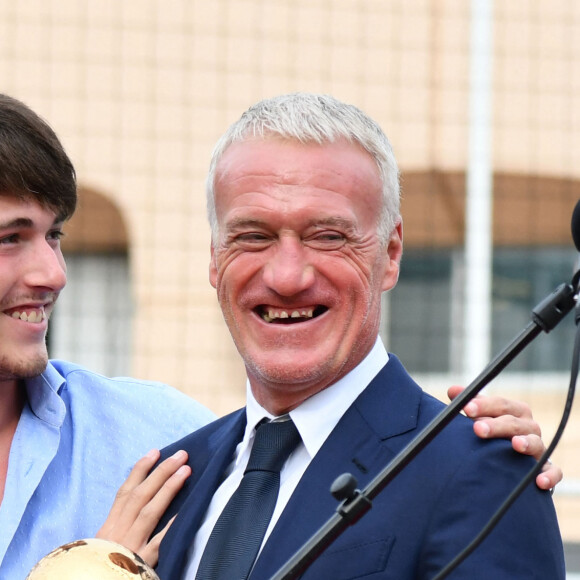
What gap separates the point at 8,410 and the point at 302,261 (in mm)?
908

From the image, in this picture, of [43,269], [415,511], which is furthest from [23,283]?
[415,511]

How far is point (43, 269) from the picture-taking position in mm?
2426

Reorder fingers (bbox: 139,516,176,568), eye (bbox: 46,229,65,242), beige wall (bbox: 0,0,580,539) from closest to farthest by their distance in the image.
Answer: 1. fingers (bbox: 139,516,176,568)
2. eye (bbox: 46,229,65,242)
3. beige wall (bbox: 0,0,580,539)

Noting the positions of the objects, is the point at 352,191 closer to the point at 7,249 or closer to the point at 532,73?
the point at 7,249

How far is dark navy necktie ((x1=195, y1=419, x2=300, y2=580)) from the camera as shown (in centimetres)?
195

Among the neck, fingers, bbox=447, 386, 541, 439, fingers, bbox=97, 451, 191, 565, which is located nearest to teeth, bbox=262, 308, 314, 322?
fingers, bbox=447, 386, 541, 439

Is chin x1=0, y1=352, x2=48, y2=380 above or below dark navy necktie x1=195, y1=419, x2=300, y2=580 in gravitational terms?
above

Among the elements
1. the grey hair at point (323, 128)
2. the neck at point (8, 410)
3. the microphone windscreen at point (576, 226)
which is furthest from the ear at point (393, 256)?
the neck at point (8, 410)

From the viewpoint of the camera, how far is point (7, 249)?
2.40 meters

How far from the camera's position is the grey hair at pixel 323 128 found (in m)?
2.05

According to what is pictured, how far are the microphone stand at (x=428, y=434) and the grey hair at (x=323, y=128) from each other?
66 cm

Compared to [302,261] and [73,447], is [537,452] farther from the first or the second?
[73,447]

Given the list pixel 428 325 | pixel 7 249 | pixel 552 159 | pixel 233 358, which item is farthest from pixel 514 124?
pixel 7 249

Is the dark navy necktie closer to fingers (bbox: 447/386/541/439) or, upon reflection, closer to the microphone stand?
fingers (bbox: 447/386/541/439)
